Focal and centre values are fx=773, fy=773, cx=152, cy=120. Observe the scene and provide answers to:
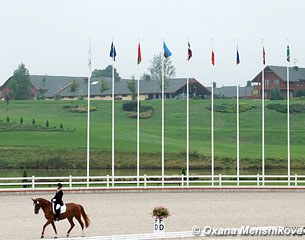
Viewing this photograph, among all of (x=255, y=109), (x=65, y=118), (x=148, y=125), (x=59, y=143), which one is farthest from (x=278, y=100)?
(x=59, y=143)

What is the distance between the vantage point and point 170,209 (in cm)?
3956

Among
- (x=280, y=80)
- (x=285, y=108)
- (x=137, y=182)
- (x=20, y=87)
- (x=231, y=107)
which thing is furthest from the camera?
(x=20, y=87)

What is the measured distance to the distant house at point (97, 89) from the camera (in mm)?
164000

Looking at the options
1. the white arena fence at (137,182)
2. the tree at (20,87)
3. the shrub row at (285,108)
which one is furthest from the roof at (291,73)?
the white arena fence at (137,182)

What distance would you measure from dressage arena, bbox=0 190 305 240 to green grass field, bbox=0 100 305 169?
4198 cm

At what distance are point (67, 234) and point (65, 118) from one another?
335 feet

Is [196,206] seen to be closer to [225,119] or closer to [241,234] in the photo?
[241,234]

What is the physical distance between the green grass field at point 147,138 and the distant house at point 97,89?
19.4 metres

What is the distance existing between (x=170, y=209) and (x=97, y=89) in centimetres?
13420

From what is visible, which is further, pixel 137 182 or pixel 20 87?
pixel 20 87

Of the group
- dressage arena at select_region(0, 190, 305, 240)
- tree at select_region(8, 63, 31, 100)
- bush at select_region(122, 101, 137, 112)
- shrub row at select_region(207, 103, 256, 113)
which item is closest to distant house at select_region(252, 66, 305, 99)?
shrub row at select_region(207, 103, 256, 113)

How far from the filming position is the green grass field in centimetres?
9469

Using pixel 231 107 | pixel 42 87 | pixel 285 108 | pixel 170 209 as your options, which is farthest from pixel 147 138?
pixel 42 87

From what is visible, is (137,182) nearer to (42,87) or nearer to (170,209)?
(170,209)
